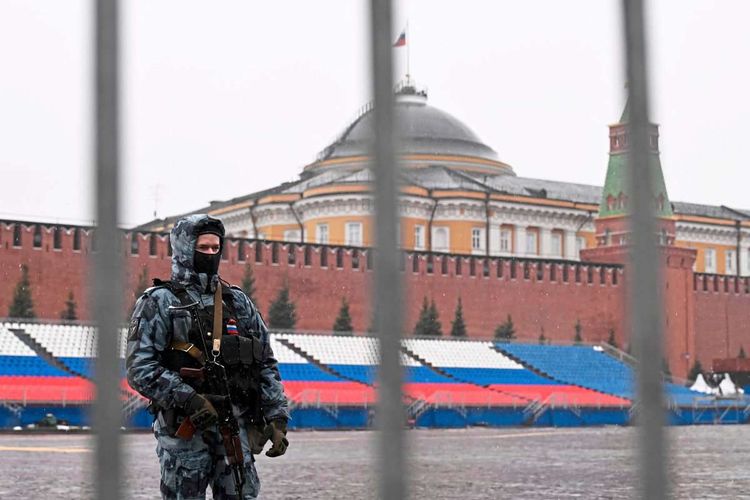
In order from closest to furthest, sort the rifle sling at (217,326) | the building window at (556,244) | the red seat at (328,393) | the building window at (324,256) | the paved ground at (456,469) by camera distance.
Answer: the rifle sling at (217,326) → the paved ground at (456,469) → the red seat at (328,393) → the building window at (324,256) → the building window at (556,244)

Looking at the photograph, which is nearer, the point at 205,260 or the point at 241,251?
the point at 205,260

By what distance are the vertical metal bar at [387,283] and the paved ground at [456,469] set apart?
401 centimetres

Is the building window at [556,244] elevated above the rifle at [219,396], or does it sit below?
above

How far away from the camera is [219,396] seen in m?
3.60

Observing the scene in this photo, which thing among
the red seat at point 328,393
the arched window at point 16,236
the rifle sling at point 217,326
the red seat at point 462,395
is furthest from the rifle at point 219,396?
the arched window at point 16,236

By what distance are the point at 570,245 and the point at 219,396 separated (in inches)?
2124

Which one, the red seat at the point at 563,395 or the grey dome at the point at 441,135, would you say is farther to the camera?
the grey dome at the point at 441,135

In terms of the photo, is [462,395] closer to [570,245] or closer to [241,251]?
[241,251]

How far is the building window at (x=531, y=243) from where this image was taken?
2206 inches

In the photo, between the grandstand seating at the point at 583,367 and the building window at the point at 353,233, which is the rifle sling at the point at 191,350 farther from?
the building window at the point at 353,233

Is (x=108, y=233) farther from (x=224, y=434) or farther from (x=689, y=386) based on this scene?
(x=689, y=386)

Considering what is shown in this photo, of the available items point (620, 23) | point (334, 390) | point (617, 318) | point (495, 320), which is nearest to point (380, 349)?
point (620, 23)

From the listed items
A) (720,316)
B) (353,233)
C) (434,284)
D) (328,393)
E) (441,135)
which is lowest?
(328,393)

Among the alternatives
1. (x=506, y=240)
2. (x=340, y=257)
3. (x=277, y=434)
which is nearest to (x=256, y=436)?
(x=277, y=434)
